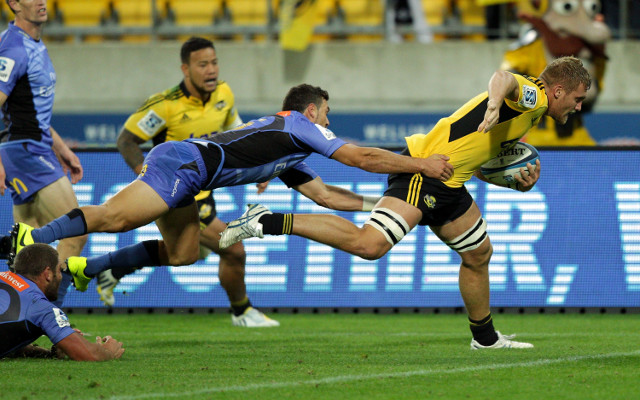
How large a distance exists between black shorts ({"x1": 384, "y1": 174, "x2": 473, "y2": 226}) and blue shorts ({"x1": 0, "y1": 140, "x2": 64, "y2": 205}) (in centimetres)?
279

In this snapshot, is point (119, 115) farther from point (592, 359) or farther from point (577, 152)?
point (592, 359)

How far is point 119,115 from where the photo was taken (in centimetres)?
1755

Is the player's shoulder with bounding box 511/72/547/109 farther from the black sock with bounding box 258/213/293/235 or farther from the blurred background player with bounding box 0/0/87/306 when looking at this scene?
the blurred background player with bounding box 0/0/87/306

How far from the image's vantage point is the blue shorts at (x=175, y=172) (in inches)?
255

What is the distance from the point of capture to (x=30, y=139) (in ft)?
25.6

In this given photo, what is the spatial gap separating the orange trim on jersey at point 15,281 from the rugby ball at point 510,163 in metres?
3.25

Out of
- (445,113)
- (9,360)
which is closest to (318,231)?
(9,360)

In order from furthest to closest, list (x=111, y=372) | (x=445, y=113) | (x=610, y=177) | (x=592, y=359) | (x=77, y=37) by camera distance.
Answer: (x=77, y=37)
(x=445, y=113)
(x=610, y=177)
(x=592, y=359)
(x=111, y=372)

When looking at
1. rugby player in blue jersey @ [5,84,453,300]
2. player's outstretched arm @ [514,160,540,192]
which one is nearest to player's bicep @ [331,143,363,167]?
rugby player in blue jersey @ [5,84,453,300]

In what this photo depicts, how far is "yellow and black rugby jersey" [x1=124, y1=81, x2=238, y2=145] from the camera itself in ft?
29.6

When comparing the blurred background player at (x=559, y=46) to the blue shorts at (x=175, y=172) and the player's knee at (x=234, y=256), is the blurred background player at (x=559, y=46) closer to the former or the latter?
the player's knee at (x=234, y=256)

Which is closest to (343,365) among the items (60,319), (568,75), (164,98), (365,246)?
(365,246)

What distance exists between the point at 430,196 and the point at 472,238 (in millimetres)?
464

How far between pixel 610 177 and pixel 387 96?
8427 mm
